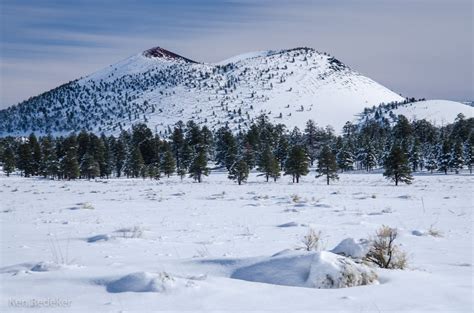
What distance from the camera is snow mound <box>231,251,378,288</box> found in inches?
202

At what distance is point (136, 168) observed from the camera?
2926 inches

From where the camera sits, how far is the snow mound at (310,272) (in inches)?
202

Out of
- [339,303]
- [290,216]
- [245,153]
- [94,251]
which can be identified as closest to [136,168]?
[245,153]

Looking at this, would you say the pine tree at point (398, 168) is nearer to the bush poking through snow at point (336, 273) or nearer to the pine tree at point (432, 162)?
the pine tree at point (432, 162)

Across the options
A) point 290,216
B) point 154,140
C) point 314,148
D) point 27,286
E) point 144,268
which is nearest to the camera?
point 27,286

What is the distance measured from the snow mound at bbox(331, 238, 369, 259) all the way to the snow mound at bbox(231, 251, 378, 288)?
1023 mm

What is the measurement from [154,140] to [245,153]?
21661mm

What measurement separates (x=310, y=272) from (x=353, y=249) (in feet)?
5.48

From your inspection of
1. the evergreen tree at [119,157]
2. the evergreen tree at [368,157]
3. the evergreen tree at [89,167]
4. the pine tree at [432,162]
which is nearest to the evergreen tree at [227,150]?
the evergreen tree at [119,157]

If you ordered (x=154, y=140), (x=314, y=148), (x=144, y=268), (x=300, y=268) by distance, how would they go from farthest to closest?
(x=314, y=148) → (x=154, y=140) → (x=144, y=268) → (x=300, y=268)

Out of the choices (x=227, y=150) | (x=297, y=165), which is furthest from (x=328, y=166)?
(x=227, y=150)

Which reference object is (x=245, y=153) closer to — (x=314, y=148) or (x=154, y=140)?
(x=154, y=140)

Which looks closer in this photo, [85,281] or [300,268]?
[85,281]

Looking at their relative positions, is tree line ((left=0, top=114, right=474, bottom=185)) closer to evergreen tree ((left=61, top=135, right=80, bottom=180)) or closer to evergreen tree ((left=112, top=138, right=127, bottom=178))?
evergreen tree ((left=61, top=135, right=80, bottom=180))
